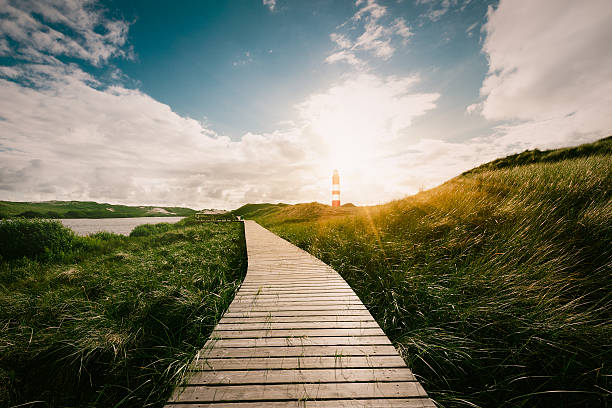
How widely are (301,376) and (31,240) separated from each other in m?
14.1

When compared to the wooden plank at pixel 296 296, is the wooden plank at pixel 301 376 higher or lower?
lower

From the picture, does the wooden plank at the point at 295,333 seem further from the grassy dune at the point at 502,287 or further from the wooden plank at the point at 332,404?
the wooden plank at the point at 332,404

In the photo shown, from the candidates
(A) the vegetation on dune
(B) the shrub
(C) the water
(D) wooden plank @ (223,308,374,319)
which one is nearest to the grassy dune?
(D) wooden plank @ (223,308,374,319)

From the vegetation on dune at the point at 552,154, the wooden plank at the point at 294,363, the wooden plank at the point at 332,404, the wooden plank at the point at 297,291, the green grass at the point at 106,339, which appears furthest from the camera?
the vegetation on dune at the point at 552,154

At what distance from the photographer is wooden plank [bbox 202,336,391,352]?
240cm

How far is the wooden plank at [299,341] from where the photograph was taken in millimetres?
2400

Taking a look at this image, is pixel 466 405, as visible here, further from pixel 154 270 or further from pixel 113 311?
pixel 154 270

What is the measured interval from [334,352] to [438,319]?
6.09 feet

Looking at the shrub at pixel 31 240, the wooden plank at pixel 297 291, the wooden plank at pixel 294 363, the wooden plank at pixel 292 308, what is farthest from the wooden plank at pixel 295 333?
the shrub at pixel 31 240

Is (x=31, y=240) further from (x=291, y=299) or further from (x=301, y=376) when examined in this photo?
(x=301, y=376)

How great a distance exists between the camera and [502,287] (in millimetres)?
3404

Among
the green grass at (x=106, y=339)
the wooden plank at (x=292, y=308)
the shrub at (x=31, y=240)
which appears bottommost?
the green grass at (x=106, y=339)

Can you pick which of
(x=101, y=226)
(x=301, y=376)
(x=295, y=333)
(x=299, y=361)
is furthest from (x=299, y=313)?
Answer: (x=101, y=226)

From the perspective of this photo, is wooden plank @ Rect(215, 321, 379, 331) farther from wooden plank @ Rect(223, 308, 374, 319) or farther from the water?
the water
